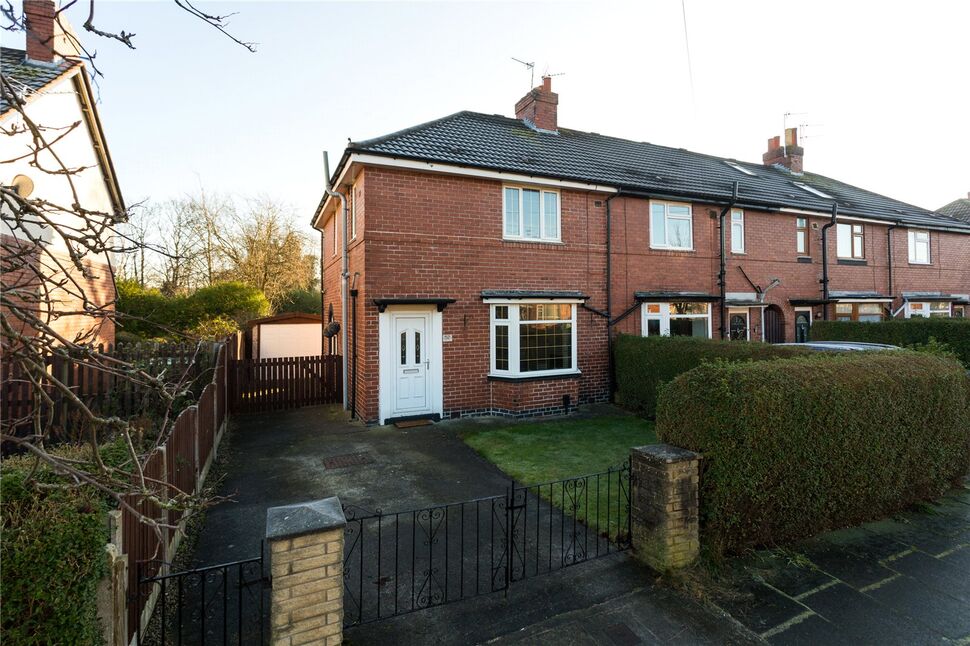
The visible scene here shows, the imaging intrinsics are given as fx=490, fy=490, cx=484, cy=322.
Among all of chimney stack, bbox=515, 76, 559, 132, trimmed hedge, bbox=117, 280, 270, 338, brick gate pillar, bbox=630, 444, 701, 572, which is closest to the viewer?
brick gate pillar, bbox=630, 444, 701, 572

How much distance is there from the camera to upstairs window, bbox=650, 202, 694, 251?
13898 millimetres

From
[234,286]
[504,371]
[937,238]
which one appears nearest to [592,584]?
[504,371]

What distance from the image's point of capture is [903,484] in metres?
5.79

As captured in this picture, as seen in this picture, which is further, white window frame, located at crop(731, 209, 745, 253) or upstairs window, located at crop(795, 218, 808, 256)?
upstairs window, located at crop(795, 218, 808, 256)

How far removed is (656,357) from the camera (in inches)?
436

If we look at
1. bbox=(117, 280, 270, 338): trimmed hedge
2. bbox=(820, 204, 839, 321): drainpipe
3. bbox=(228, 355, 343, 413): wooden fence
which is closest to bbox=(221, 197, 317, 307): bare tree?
bbox=(117, 280, 270, 338): trimmed hedge

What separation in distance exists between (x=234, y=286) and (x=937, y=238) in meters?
28.6

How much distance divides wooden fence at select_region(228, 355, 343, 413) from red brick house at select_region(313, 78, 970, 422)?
1104 millimetres

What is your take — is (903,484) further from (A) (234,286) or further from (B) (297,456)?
(A) (234,286)

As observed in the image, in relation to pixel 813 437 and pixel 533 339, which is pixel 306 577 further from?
pixel 533 339

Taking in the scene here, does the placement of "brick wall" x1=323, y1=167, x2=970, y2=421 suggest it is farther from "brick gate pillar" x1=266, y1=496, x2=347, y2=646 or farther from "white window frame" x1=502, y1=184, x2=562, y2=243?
"brick gate pillar" x1=266, y1=496, x2=347, y2=646

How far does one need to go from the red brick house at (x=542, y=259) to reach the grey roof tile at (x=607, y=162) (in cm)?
8

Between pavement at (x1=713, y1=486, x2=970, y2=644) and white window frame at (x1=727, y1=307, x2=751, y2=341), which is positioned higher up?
white window frame at (x1=727, y1=307, x2=751, y2=341)

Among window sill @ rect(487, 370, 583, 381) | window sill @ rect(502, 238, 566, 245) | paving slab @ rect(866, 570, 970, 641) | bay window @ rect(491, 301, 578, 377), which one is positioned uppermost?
window sill @ rect(502, 238, 566, 245)
